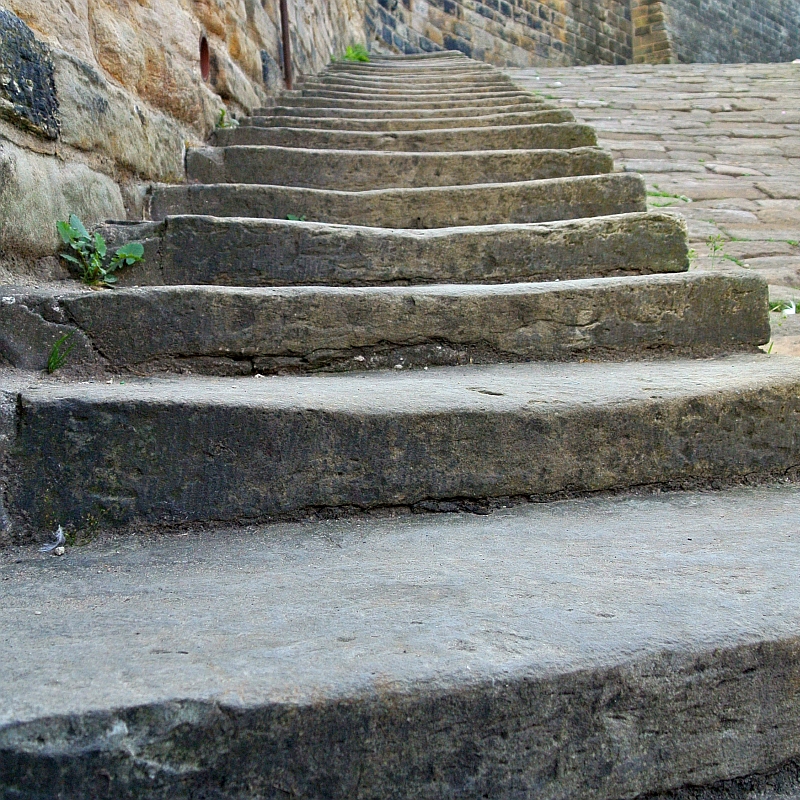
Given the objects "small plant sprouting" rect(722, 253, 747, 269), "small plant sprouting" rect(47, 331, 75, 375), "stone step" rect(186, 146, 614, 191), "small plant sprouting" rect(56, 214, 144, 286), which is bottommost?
"small plant sprouting" rect(47, 331, 75, 375)

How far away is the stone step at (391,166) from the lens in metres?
2.88

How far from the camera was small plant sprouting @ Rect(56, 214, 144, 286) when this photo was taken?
1.82 m

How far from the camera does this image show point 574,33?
1277cm

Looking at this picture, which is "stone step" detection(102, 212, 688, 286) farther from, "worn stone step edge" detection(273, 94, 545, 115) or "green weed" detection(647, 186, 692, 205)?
"worn stone step edge" detection(273, 94, 545, 115)

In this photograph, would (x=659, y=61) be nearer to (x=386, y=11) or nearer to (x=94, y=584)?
(x=386, y=11)

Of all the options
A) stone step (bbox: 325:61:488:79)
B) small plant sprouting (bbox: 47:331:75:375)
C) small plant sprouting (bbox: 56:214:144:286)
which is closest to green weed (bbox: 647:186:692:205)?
small plant sprouting (bbox: 56:214:144:286)

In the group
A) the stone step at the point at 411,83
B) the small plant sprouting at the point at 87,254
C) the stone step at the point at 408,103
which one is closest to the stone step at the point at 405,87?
the stone step at the point at 411,83

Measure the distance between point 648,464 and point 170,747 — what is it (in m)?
A: 1.00

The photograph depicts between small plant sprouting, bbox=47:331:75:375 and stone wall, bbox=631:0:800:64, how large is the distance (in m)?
14.4

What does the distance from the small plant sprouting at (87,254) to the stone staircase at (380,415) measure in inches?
2.7

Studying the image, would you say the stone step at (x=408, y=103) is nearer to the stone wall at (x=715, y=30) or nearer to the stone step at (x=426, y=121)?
the stone step at (x=426, y=121)

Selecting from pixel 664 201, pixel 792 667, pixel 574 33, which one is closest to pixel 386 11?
pixel 574 33

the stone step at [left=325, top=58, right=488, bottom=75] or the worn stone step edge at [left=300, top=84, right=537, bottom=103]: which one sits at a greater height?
the stone step at [left=325, top=58, right=488, bottom=75]

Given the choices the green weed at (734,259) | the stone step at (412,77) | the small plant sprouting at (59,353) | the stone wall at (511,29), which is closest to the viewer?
the small plant sprouting at (59,353)
